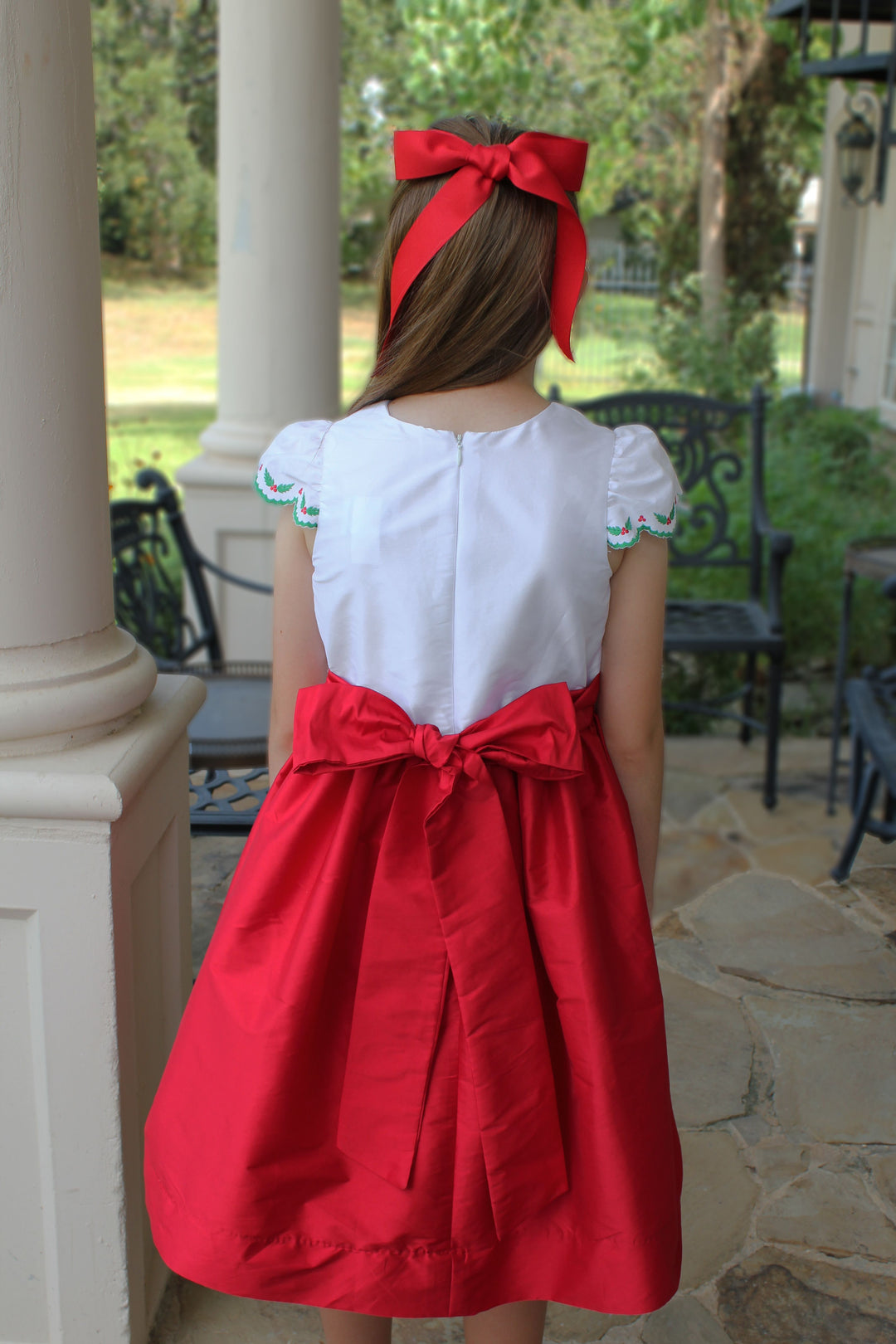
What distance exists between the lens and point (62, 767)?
133 cm

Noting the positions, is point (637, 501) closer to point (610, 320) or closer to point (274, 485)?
point (274, 485)

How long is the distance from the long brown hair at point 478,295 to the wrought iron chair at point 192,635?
1300mm

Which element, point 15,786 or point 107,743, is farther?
point 107,743

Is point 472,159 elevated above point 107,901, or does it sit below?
above

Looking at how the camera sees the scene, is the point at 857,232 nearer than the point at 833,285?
Yes

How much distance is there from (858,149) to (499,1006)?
26.1ft

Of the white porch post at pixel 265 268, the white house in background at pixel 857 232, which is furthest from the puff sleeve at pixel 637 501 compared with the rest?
the white house in background at pixel 857 232

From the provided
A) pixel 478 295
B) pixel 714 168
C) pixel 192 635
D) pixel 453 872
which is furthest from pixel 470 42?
pixel 453 872

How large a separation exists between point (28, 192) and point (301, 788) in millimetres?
679

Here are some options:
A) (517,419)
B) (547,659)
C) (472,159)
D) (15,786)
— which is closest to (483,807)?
(547,659)

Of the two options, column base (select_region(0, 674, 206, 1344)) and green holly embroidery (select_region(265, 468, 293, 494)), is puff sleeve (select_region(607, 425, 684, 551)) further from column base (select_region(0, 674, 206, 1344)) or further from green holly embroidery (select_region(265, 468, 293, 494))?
column base (select_region(0, 674, 206, 1344))

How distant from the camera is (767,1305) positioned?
1731 mm

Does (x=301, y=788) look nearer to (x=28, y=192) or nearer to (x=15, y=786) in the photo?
(x=15, y=786)

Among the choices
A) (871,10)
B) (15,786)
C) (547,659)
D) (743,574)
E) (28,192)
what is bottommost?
(743,574)
